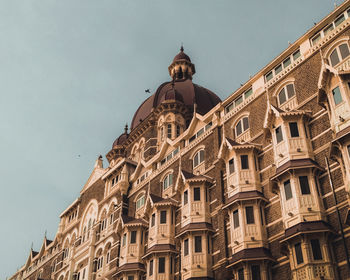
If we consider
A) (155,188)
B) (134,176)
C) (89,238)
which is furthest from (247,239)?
(89,238)

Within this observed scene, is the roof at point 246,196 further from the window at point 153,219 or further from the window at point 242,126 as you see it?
the window at point 153,219

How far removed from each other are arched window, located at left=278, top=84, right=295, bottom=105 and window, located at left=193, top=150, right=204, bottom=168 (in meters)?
7.10

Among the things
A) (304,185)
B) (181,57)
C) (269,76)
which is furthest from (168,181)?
(181,57)

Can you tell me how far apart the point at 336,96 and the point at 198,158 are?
12201 mm

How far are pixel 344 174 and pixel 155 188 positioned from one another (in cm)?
1709

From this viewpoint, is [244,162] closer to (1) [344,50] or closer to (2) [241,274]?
Result: (2) [241,274]

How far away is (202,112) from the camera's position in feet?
170

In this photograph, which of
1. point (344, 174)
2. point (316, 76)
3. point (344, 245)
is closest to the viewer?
point (344, 245)

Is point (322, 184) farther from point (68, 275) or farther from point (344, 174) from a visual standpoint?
point (68, 275)

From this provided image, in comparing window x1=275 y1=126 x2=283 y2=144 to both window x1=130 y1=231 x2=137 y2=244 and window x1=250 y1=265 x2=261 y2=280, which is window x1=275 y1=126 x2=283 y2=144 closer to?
window x1=250 y1=265 x2=261 y2=280

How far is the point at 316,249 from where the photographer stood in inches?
874

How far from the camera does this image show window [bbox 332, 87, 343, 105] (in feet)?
77.5

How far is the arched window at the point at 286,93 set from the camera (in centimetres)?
2856

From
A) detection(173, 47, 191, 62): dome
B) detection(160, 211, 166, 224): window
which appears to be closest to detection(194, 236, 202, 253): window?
detection(160, 211, 166, 224): window
